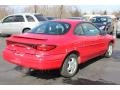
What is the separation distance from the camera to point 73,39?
21.8 ft

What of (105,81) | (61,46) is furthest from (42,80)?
(105,81)

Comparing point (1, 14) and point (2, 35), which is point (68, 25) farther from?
point (1, 14)

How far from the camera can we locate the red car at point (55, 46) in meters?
5.99

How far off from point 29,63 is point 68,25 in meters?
1.62

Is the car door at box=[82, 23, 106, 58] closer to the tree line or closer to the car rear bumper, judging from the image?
the car rear bumper

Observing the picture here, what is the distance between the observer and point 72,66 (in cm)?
666

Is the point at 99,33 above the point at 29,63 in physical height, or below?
above

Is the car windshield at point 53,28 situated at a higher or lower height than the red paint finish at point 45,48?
higher

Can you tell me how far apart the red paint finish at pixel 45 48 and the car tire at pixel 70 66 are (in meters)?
0.18

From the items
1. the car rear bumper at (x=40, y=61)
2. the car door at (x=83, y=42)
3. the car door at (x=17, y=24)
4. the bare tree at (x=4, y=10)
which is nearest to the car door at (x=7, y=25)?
the car door at (x=17, y=24)

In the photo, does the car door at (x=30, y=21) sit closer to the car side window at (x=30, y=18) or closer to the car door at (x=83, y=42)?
the car side window at (x=30, y=18)

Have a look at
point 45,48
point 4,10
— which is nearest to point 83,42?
point 45,48

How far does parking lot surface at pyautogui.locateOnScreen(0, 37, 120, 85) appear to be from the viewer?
20.0 ft

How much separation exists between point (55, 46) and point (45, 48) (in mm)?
246
